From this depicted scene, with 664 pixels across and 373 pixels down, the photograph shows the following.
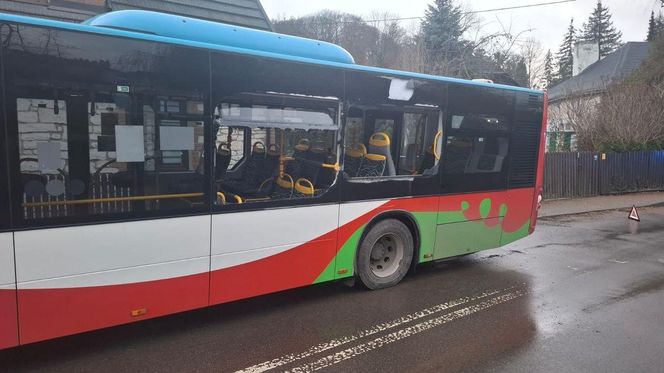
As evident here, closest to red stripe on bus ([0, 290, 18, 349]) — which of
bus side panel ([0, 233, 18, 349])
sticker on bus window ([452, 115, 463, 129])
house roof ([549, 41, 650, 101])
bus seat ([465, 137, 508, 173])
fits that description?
bus side panel ([0, 233, 18, 349])

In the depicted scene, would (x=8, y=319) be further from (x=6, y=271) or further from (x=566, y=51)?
(x=566, y=51)

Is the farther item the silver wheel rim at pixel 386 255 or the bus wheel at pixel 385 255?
the silver wheel rim at pixel 386 255

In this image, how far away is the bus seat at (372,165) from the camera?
222 inches

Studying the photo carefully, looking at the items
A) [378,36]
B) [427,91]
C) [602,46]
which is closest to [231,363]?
[427,91]

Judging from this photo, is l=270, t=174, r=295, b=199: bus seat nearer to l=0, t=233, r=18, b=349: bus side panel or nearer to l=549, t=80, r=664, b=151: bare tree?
l=0, t=233, r=18, b=349: bus side panel

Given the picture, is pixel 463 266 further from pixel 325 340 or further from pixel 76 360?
pixel 76 360

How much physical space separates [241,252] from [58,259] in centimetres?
154

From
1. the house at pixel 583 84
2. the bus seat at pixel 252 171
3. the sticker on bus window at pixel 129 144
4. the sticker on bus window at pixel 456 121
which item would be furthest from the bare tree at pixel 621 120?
the sticker on bus window at pixel 129 144

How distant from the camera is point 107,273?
3828 mm

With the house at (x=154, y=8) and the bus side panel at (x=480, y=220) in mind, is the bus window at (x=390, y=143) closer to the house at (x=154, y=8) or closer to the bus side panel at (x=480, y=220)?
the bus side panel at (x=480, y=220)

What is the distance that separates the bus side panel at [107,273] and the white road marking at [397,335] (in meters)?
1.24

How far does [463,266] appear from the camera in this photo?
7.31 m

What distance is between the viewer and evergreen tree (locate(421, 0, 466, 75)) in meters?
25.3

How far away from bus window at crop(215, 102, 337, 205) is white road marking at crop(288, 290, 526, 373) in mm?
1632
